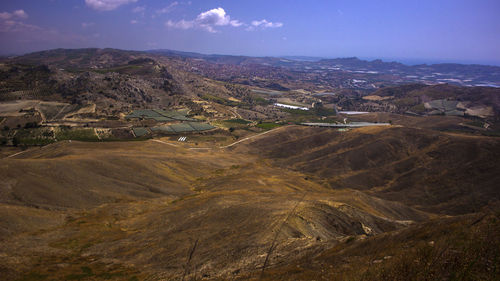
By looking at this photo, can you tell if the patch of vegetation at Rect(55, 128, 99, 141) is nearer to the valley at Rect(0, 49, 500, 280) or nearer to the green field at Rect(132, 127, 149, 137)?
the valley at Rect(0, 49, 500, 280)

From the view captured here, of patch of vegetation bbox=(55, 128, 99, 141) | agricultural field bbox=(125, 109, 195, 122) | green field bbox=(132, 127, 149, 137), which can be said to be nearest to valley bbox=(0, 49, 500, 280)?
green field bbox=(132, 127, 149, 137)

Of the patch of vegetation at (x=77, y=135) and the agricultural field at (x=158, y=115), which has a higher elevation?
the agricultural field at (x=158, y=115)

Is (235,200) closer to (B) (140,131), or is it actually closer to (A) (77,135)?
(B) (140,131)

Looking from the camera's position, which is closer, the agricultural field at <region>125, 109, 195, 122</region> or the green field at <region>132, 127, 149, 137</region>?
the green field at <region>132, 127, 149, 137</region>

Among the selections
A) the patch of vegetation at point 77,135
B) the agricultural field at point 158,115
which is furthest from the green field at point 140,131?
the agricultural field at point 158,115

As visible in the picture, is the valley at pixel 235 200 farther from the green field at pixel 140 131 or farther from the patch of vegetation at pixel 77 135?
the patch of vegetation at pixel 77 135

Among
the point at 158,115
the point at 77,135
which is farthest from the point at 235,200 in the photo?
the point at 158,115

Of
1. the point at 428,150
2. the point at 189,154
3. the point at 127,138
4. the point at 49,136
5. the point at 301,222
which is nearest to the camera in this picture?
the point at 301,222

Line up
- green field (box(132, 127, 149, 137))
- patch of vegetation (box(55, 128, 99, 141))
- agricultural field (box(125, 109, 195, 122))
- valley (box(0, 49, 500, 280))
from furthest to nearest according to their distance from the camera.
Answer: agricultural field (box(125, 109, 195, 122))
green field (box(132, 127, 149, 137))
patch of vegetation (box(55, 128, 99, 141))
valley (box(0, 49, 500, 280))

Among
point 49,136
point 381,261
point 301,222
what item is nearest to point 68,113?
point 49,136

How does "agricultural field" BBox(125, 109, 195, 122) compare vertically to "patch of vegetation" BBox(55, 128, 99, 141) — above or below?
above

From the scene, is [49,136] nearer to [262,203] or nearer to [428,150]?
[262,203]
